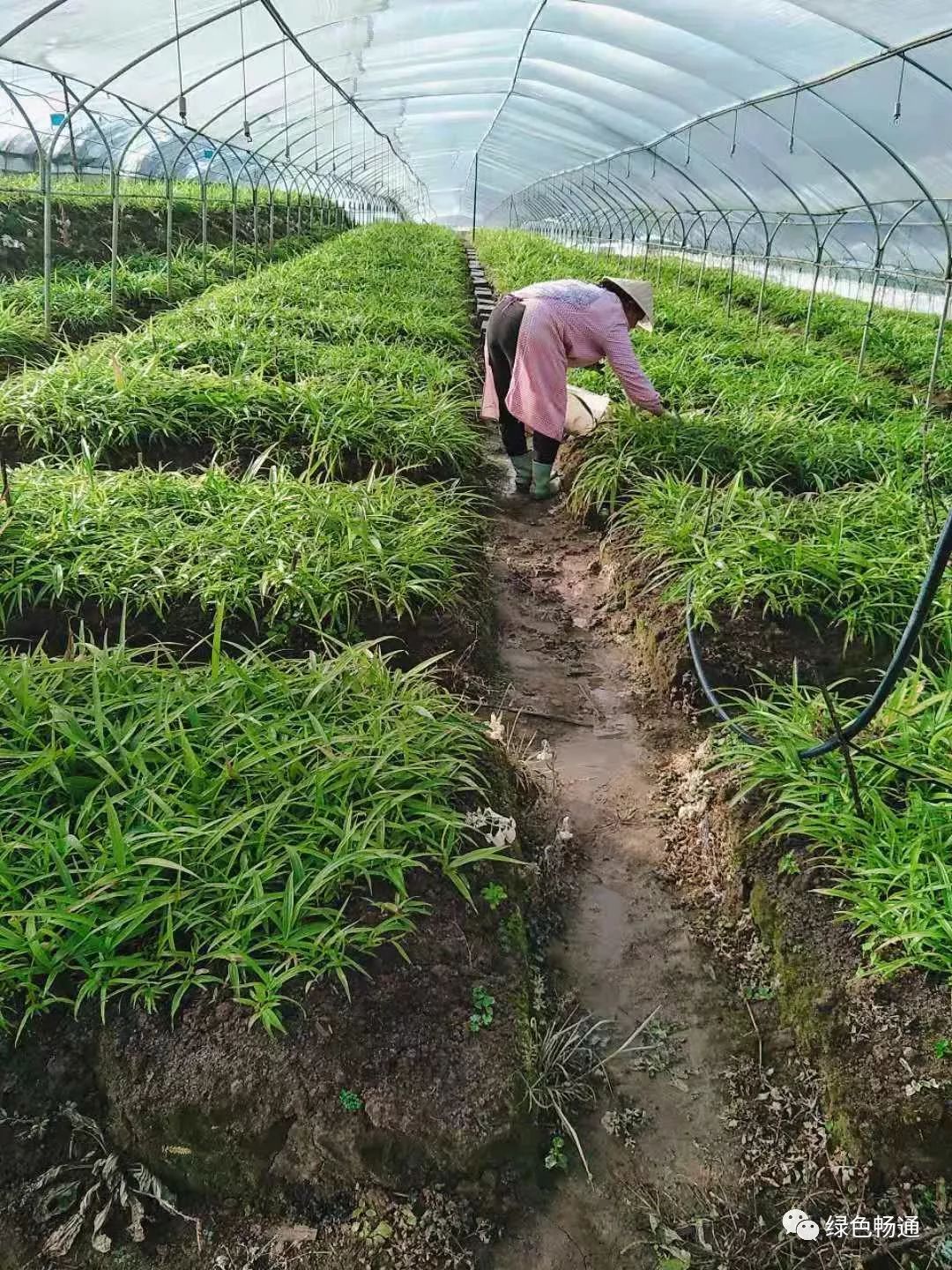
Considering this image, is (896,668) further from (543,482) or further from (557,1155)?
(543,482)

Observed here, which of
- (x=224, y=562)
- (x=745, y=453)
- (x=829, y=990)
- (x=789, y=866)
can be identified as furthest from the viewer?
(x=745, y=453)

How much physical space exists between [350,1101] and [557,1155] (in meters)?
0.43

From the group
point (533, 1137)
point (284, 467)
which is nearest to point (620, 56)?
point (284, 467)

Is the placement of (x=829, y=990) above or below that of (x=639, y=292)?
Answer: below

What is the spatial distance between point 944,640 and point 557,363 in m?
2.55

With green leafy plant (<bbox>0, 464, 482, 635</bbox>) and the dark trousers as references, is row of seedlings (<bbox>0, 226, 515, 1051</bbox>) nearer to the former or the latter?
green leafy plant (<bbox>0, 464, 482, 635</bbox>)

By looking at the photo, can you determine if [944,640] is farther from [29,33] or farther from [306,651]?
[29,33]

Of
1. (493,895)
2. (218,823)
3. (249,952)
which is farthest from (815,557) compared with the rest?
(249,952)

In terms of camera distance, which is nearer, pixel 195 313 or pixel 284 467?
pixel 284 467

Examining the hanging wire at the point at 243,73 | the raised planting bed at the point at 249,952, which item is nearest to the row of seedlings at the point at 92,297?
the hanging wire at the point at 243,73

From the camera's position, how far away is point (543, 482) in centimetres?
527

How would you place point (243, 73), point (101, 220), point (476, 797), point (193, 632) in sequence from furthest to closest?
point (101, 220) → point (243, 73) → point (193, 632) → point (476, 797)

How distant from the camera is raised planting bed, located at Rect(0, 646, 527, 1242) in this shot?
1.71 m

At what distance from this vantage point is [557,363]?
A: 192 inches
